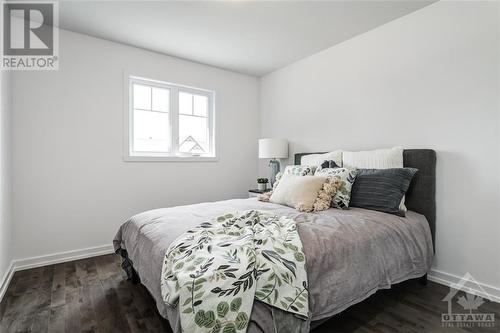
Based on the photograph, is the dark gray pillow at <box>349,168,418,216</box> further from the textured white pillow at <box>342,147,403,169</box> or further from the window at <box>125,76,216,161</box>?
the window at <box>125,76,216,161</box>

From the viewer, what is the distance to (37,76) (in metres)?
2.60

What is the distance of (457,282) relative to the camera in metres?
2.12

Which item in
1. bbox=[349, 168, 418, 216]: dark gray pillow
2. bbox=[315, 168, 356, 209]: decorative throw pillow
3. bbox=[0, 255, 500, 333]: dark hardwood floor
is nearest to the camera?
bbox=[0, 255, 500, 333]: dark hardwood floor

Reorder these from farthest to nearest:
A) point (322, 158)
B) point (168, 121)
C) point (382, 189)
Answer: point (168, 121) → point (322, 158) → point (382, 189)

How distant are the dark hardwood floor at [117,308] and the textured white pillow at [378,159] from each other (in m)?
1.03

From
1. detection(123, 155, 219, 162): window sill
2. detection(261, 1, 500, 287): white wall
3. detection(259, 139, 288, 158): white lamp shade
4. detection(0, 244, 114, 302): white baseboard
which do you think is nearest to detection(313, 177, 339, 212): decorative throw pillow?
detection(261, 1, 500, 287): white wall

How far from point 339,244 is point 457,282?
4.86ft

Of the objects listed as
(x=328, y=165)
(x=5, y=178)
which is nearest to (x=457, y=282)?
(x=328, y=165)

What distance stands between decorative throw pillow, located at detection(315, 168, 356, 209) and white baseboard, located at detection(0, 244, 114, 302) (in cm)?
260

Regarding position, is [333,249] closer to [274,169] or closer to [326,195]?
[326,195]

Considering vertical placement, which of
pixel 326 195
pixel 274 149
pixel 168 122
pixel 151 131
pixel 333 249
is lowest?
pixel 333 249

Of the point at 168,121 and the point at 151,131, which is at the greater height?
the point at 168,121

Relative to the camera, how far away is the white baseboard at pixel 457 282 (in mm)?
1936

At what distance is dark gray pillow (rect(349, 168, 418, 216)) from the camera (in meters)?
2.06
